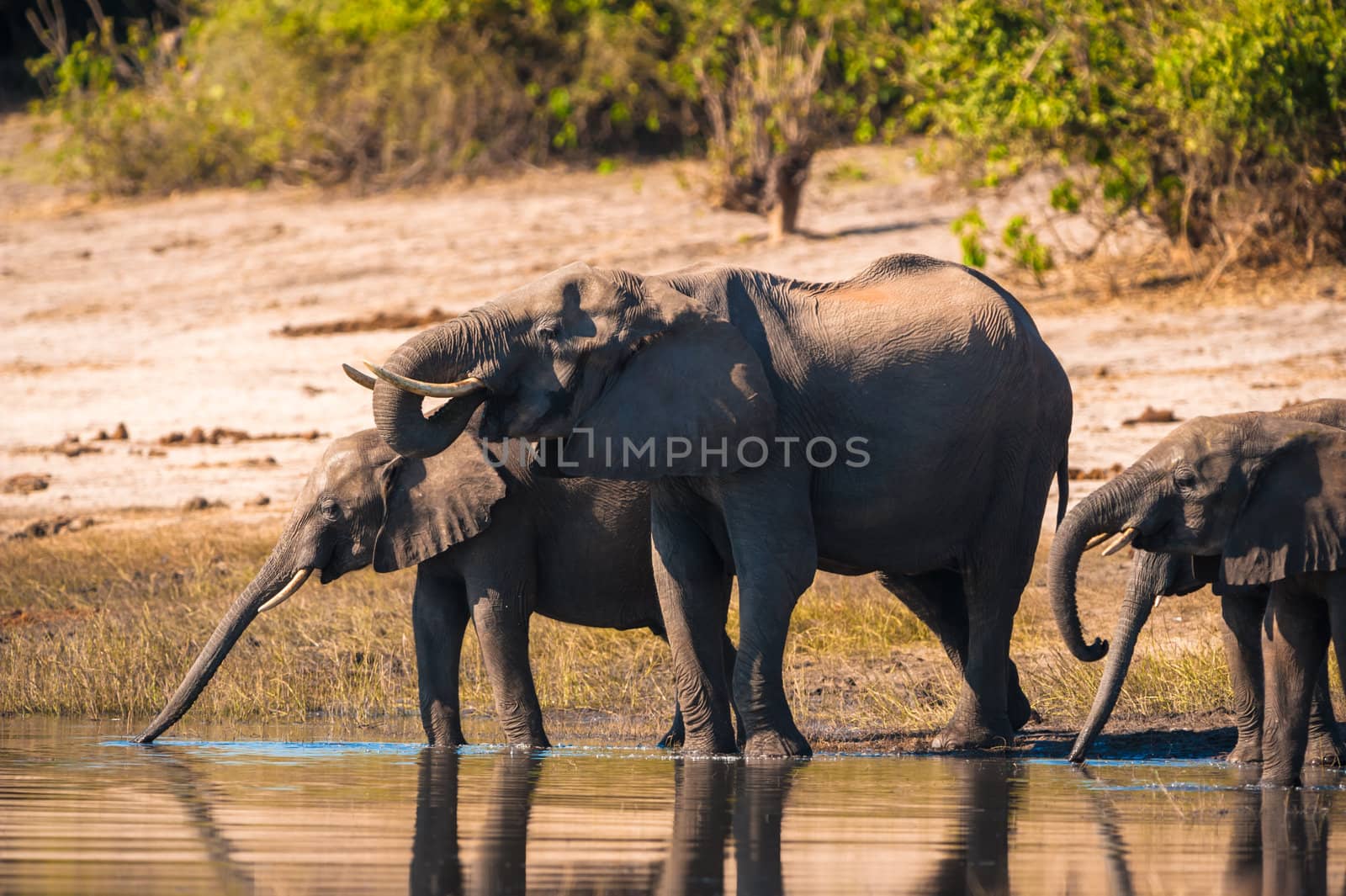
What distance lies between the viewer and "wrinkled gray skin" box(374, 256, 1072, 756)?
783 cm

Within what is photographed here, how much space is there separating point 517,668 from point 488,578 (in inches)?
14.1

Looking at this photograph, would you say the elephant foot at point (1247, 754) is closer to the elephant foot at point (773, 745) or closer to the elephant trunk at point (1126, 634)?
the elephant trunk at point (1126, 634)

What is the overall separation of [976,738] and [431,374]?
2448mm

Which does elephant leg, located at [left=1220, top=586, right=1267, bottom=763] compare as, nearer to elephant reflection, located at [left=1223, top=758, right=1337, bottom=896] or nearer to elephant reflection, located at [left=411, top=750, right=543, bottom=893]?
elephant reflection, located at [left=1223, top=758, right=1337, bottom=896]

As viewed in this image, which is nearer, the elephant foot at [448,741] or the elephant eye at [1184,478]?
the elephant eye at [1184,478]

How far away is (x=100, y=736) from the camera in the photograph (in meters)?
8.90

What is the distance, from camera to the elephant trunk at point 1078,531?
7.18m

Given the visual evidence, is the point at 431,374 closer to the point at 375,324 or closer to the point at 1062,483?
the point at 1062,483

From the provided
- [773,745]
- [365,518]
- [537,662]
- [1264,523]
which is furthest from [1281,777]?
[537,662]

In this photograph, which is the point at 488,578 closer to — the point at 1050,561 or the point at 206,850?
the point at 1050,561

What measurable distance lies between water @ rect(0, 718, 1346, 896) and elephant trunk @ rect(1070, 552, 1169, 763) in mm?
166

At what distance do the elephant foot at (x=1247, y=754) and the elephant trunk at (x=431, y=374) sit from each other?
2.90m

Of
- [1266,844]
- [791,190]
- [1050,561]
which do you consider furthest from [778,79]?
[1266,844]

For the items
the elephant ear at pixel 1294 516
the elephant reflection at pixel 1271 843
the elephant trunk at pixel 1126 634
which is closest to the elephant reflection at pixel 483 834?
the elephant reflection at pixel 1271 843
